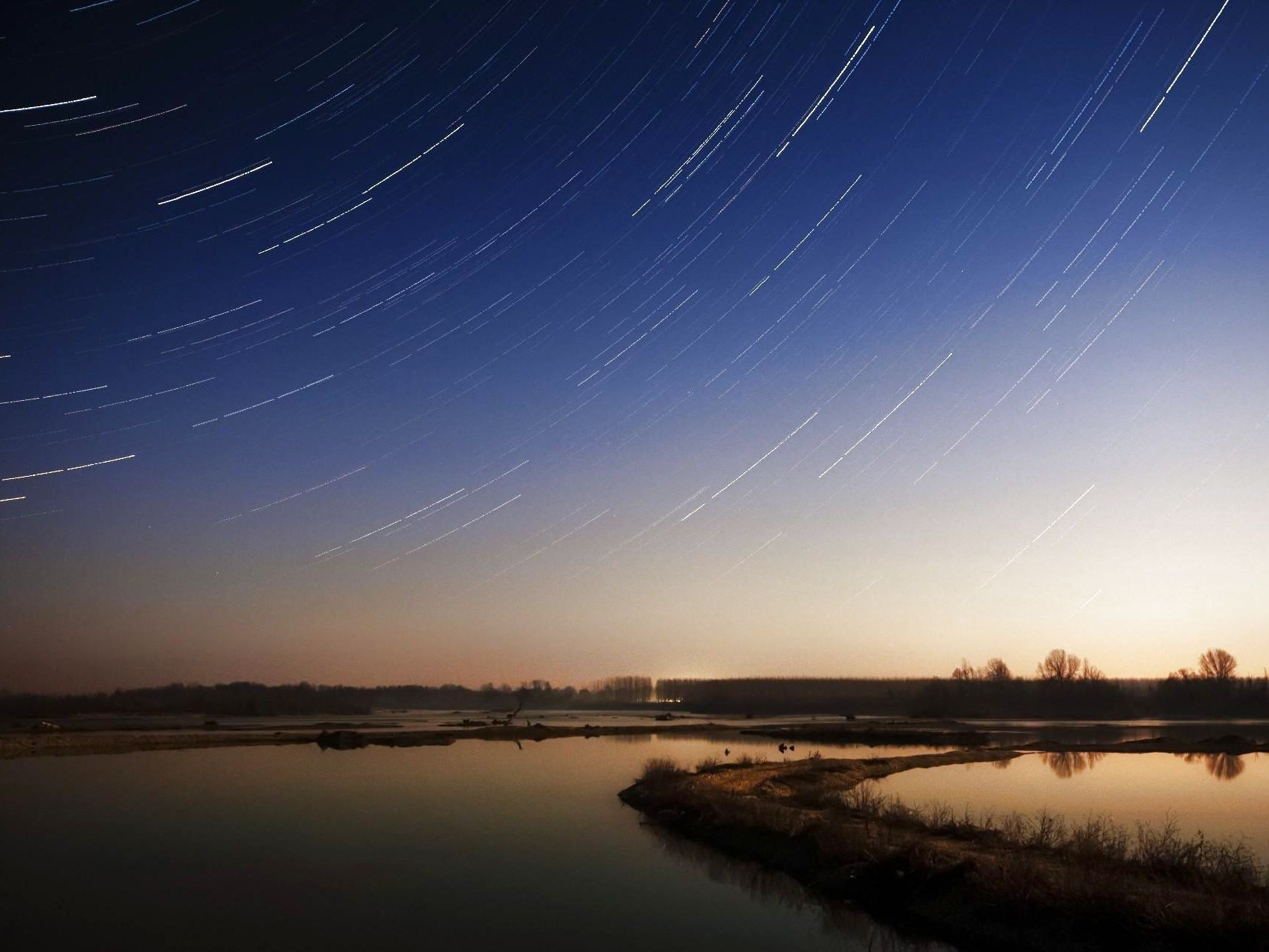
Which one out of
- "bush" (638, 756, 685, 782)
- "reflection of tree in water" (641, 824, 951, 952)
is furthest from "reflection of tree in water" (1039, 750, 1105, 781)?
"reflection of tree in water" (641, 824, 951, 952)

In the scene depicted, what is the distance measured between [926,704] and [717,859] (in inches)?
5214

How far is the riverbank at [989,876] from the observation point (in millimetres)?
15242

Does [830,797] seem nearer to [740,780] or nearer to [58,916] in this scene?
[740,780]

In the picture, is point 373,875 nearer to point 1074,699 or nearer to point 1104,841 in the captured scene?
point 1104,841

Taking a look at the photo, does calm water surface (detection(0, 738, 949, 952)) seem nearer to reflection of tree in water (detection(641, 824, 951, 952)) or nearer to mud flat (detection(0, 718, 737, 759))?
reflection of tree in water (detection(641, 824, 951, 952))

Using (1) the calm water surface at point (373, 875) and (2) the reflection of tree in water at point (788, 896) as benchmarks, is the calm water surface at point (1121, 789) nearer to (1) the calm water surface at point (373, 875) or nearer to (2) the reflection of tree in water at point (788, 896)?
(2) the reflection of tree in water at point (788, 896)

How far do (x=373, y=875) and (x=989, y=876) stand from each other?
48.2 ft

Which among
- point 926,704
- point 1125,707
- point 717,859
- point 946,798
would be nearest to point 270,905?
point 717,859

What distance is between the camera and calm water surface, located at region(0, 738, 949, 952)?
57.9 feet

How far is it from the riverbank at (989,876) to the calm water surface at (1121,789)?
6.02 meters

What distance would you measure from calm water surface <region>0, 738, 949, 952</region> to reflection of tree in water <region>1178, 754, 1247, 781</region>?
33.1 m

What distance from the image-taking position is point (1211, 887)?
17609 millimetres

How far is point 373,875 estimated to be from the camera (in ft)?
75.7

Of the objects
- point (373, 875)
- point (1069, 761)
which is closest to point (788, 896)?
point (373, 875)
